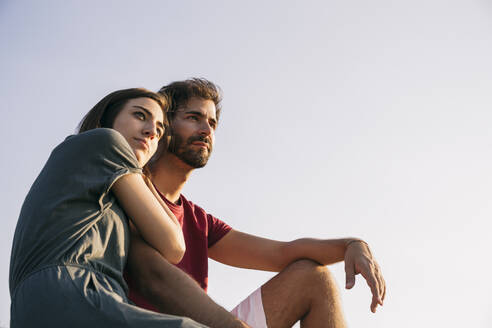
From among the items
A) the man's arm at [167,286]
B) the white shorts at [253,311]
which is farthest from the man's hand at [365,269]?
the man's arm at [167,286]

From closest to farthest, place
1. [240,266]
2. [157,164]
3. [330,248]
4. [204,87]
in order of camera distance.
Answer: [330,248] < [240,266] < [157,164] < [204,87]

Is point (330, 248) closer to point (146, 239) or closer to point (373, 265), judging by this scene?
point (373, 265)

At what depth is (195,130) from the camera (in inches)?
201

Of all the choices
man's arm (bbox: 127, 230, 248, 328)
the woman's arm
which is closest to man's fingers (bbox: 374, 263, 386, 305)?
man's arm (bbox: 127, 230, 248, 328)

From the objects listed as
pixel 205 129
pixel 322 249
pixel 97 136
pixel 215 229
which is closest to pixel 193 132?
pixel 205 129

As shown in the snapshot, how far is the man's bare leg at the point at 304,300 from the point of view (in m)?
3.56

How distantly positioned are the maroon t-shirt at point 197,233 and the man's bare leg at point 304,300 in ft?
2.45

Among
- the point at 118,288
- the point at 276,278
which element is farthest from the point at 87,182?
the point at 276,278

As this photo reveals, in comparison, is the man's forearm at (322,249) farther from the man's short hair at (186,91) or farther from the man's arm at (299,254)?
the man's short hair at (186,91)

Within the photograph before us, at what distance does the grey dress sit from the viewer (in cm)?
214

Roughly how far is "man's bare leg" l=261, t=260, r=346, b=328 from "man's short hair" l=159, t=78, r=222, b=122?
2.13 metres

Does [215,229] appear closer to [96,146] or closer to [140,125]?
[140,125]

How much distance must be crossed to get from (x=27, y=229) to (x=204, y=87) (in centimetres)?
344

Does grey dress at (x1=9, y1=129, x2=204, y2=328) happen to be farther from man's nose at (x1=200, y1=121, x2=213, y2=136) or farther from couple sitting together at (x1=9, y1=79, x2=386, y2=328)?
man's nose at (x1=200, y1=121, x2=213, y2=136)
